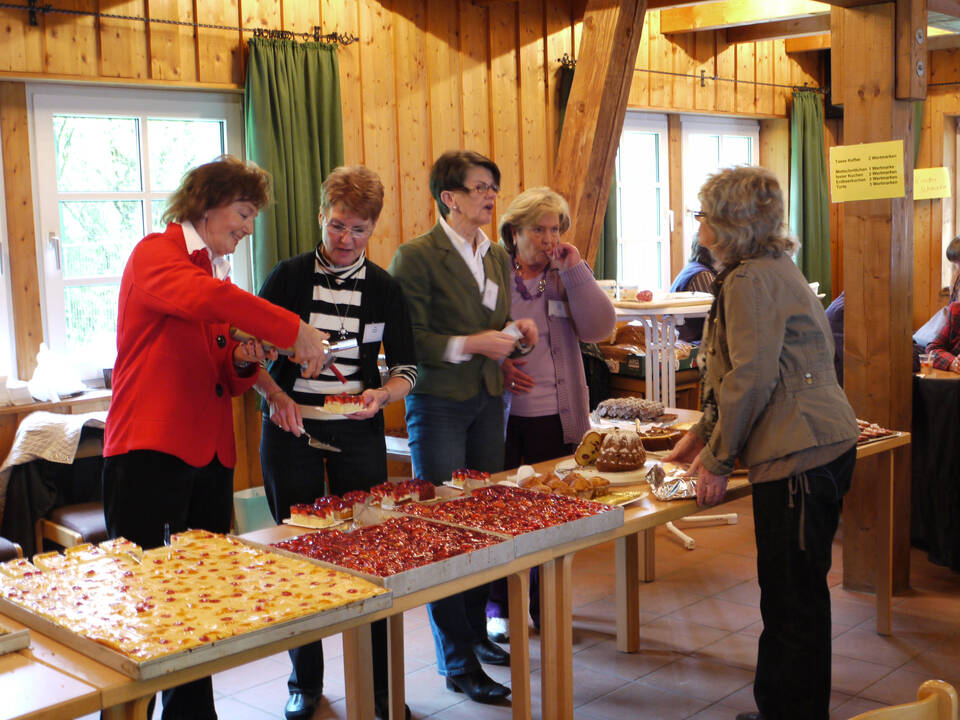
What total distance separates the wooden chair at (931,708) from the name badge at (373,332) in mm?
1640

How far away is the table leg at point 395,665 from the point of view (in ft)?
8.35

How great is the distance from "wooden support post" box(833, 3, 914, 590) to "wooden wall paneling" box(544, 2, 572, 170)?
2.57m

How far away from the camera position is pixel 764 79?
7.88 metres

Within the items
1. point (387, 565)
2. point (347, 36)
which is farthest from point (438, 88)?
point (387, 565)

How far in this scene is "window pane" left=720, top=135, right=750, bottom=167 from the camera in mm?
7786

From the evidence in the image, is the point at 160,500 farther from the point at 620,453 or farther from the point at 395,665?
the point at 620,453

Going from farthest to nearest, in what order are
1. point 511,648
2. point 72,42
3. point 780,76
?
1. point 780,76
2. point 72,42
3. point 511,648

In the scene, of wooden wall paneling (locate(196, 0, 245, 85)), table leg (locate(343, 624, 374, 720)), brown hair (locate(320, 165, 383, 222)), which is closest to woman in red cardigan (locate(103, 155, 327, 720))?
brown hair (locate(320, 165, 383, 222))

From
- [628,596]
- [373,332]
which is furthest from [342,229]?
[628,596]

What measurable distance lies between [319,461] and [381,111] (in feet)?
10.4

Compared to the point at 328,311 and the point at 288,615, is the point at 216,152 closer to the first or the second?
the point at 328,311

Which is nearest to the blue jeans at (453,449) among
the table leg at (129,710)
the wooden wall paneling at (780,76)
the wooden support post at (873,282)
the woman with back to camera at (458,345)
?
the woman with back to camera at (458,345)

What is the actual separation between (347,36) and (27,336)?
84.2 inches

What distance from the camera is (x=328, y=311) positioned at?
2566 millimetres
